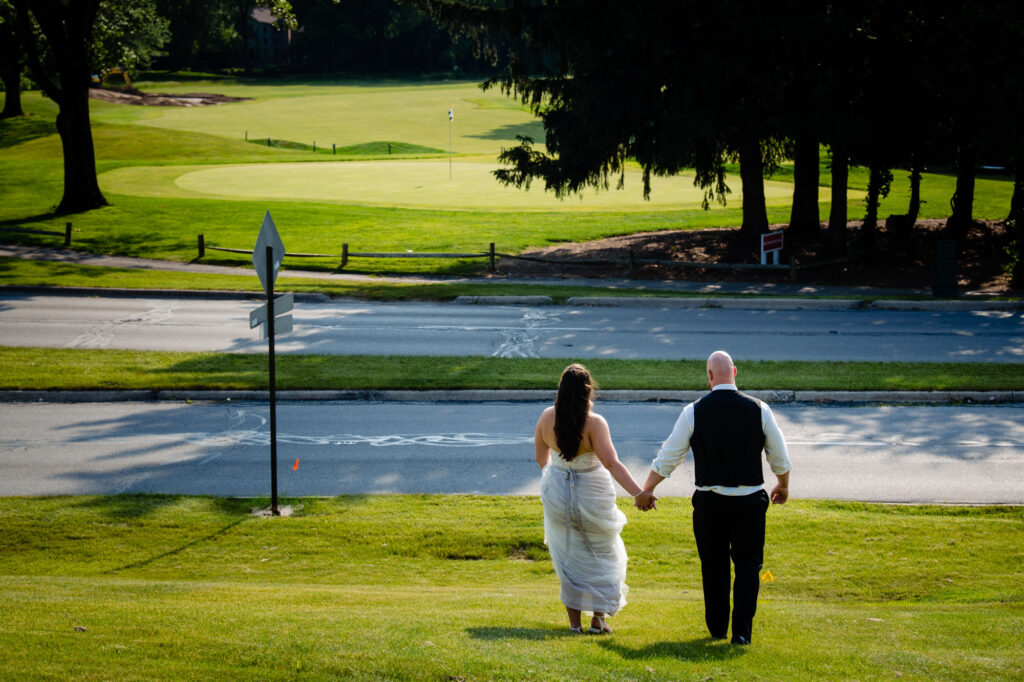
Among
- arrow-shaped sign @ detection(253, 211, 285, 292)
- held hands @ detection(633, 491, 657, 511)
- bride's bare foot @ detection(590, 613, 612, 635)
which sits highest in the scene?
arrow-shaped sign @ detection(253, 211, 285, 292)

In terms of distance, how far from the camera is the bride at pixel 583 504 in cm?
606

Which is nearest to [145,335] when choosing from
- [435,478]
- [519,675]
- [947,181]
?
[435,478]

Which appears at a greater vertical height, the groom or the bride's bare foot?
the groom

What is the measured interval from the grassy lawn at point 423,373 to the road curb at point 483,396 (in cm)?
12

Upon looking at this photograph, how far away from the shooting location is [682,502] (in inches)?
376

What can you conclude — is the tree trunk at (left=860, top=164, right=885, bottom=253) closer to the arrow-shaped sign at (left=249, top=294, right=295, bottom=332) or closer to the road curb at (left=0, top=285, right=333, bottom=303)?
the road curb at (left=0, top=285, right=333, bottom=303)

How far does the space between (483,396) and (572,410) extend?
791 centimetres

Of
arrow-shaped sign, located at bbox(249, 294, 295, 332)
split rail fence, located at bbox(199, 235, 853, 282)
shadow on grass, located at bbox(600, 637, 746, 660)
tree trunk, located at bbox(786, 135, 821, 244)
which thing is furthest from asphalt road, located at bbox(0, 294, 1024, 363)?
shadow on grass, located at bbox(600, 637, 746, 660)

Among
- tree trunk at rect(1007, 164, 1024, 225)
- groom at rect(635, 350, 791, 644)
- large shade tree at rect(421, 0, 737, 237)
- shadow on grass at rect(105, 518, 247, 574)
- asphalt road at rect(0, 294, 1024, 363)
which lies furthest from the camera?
tree trunk at rect(1007, 164, 1024, 225)

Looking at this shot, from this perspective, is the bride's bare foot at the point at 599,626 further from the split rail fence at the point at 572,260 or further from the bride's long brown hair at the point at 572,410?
the split rail fence at the point at 572,260

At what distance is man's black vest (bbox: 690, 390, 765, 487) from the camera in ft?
19.5

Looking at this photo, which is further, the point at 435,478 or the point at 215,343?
the point at 215,343

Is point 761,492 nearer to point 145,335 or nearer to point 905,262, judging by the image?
point 145,335

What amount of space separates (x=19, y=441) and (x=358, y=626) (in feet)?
26.9
